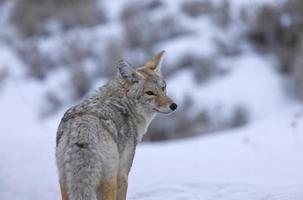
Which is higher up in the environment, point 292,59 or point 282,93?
point 292,59

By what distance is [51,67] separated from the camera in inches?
787

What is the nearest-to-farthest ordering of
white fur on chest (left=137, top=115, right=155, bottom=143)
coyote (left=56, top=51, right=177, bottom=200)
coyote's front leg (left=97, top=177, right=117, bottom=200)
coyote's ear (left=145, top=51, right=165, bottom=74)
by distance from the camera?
coyote (left=56, top=51, right=177, bottom=200), coyote's front leg (left=97, top=177, right=117, bottom=200), white fur on chest (left=137, top=115, right=155, bottom=143), coyote's ear (left=145, top=51, right=165, bottom=74)

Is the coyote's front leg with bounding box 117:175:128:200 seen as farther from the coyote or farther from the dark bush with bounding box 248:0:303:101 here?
the dark bush with bounding box 248:0:303:101

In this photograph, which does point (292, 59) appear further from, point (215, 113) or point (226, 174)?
point (226, 174)

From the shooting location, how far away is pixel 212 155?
1047 centimetres

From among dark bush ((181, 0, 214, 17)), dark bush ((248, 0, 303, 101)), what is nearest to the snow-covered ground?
dark bush ((248, 0, 303, 101))

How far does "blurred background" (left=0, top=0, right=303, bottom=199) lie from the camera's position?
15.5m

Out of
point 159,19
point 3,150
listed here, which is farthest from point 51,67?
point 3,150

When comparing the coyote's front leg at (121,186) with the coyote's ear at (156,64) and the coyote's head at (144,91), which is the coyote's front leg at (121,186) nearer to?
the coyote's head at (144,91)

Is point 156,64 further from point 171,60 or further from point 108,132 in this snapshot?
point 171,60

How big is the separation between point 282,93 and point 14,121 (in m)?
7.01

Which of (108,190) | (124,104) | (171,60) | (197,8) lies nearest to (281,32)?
(197,8)

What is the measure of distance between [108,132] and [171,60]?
1285cm

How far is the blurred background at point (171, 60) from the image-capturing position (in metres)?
15.5
